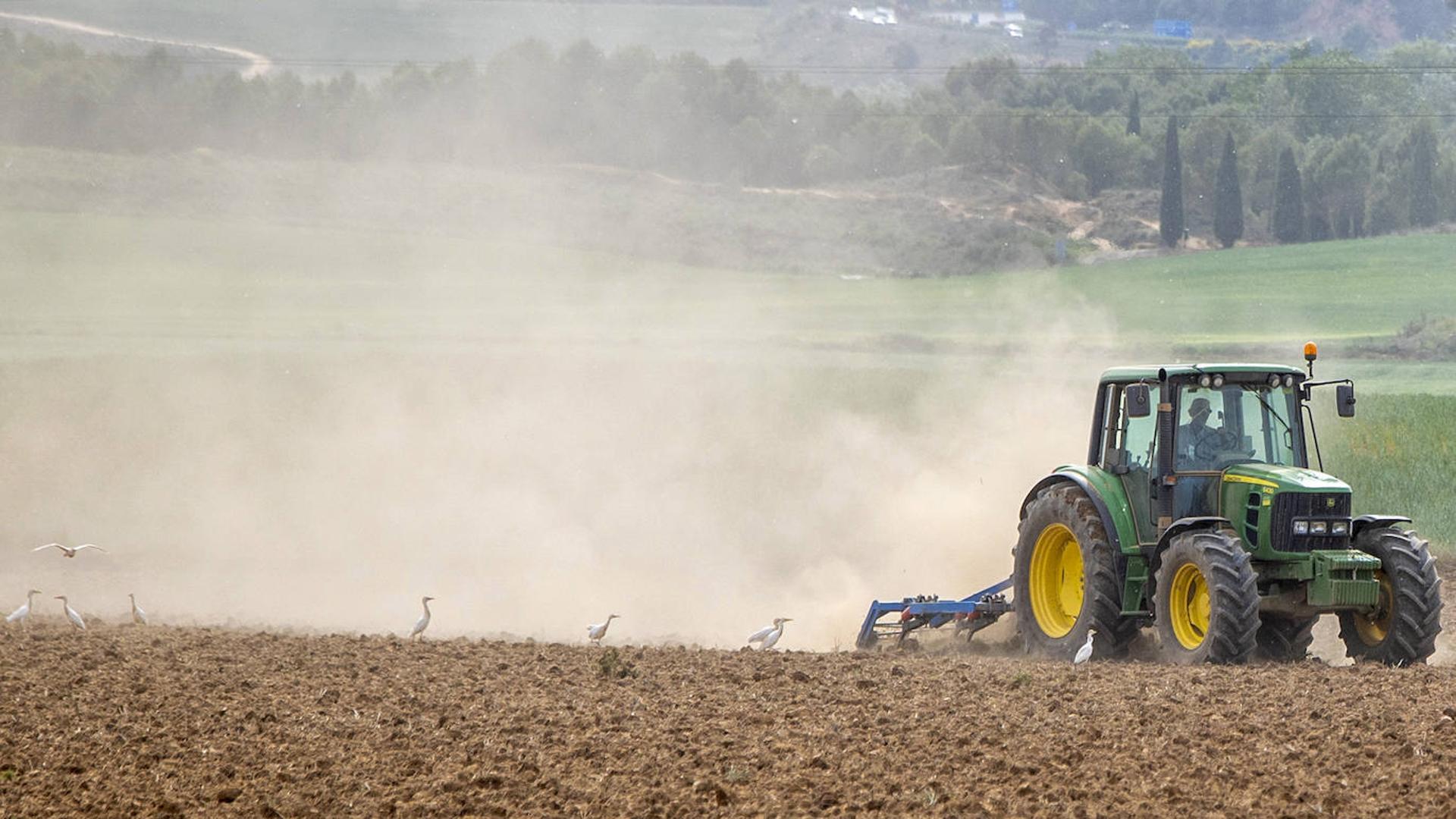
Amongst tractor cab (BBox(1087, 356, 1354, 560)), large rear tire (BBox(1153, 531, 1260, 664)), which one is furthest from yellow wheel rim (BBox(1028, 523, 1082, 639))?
large rear tire (BBox(1153, 531, 1260, 664))

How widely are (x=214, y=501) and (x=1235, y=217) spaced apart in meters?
50.6

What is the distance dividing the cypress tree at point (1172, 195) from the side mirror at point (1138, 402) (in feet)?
164

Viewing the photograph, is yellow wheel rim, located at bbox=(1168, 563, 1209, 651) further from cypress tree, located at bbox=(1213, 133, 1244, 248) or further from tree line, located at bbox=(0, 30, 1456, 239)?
cypress tree, located at bbox=(1213, 133, 1244, 248)

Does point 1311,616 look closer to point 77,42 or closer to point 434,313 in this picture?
point 434,313

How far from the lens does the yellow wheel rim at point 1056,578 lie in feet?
45.7

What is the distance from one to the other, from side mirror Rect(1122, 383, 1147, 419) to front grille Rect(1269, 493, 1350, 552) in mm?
1162

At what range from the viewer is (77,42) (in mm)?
41781

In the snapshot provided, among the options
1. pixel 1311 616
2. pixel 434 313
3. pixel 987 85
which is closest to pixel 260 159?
pixel 434 313

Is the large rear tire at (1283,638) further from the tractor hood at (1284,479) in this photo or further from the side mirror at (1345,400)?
the side mirror at (1345,400)

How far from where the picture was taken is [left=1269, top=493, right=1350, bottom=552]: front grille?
1172cm

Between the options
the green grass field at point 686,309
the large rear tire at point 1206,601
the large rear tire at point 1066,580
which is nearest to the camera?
the large rear tire at point 1206,601

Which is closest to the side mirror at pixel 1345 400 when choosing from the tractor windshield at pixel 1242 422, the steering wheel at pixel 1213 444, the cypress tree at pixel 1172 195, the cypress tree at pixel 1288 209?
the tractor windshield at pixel 1242 422

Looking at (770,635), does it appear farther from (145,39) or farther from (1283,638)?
(145,39)

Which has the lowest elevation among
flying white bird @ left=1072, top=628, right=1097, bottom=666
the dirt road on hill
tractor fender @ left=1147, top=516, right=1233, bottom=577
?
flying white bird @ left=1072, top=628, right=1097, bottom=666
